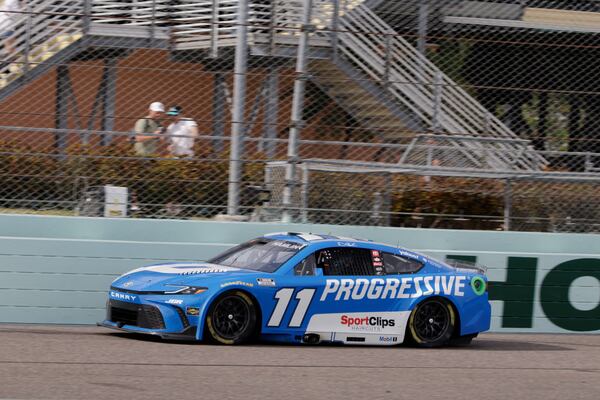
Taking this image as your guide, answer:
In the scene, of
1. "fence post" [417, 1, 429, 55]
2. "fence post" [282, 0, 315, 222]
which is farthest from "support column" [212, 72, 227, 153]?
"fence post" [417, 1, 429, 55]

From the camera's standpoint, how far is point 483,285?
1030cm

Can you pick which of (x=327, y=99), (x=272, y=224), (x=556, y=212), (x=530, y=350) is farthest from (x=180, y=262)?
(x=556, y=212)

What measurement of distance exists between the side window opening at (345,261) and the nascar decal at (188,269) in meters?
0.82

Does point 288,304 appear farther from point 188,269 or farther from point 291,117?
point 291,117

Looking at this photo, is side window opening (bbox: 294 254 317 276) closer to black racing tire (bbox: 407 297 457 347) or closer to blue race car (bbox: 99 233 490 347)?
blue race car (bbox: 99 233 490 347)

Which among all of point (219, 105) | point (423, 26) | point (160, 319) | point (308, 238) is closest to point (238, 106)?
point (219, 105)

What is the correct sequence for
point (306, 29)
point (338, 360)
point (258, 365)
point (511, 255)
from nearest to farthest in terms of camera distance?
point (258, 365)
point (338, 360)
point (306, 29)
point (511, 255)

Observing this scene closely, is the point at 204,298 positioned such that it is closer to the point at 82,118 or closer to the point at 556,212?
the point at 82,118

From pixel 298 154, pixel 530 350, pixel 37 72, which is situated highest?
pixel 37 72

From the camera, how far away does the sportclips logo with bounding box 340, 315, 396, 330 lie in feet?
31.7

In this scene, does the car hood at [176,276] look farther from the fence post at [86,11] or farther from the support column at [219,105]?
the fence post at [86,11]

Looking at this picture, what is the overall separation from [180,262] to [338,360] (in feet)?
8.17

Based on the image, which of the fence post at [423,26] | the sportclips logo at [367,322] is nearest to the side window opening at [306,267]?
the sportclips logo at [367,322]

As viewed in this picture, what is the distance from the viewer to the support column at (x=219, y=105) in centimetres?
1101
